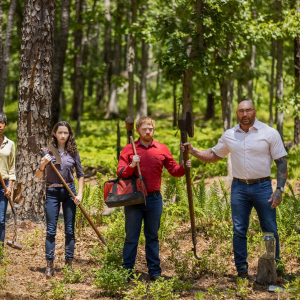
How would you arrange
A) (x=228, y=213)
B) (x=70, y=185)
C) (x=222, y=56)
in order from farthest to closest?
1. (x=222, y=56)
2. (x=228, y=213)
3. (x=70, y=185)

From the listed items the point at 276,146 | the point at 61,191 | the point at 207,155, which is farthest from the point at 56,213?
the point at 276,146

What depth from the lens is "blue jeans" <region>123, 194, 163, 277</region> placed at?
18.4ft

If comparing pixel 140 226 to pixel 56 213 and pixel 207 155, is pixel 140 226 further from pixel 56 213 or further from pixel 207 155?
pixel 207 155

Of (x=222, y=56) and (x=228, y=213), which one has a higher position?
(x=222, y=56)

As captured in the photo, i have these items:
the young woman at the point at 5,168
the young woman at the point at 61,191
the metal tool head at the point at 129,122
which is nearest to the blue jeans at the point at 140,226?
the young woman at the point at 61,191

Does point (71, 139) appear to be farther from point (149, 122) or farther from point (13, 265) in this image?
point (13, 265)

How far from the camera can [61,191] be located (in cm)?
583

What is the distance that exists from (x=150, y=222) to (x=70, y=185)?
3.79ft

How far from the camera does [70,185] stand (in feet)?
19.5

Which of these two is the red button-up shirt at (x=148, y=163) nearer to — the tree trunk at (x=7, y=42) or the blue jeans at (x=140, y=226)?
the blue jeans at (x=140, y=226)

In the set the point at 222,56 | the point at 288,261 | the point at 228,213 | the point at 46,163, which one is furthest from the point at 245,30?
the point at 46,163

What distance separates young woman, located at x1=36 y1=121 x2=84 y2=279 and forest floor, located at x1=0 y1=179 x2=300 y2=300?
349mm

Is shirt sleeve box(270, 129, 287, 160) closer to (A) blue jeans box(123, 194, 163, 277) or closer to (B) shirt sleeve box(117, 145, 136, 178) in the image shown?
(A) blue jeans box(123, 194, 163, 277)

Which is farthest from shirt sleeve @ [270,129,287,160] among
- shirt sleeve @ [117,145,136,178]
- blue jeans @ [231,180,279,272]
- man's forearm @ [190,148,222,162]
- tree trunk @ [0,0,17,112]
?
tree trunk @ [0,0,17,112]
